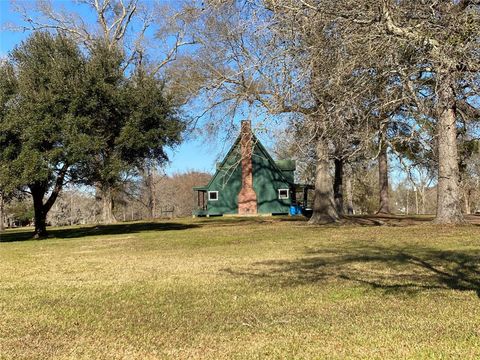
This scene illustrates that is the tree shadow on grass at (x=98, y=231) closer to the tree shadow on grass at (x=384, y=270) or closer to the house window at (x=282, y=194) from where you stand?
the house window at (x=282, y=194)

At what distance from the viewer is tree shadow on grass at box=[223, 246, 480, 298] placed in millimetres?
7699

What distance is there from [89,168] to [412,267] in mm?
15533

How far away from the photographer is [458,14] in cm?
469

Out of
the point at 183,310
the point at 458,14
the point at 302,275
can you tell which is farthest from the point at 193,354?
the point at 302,275

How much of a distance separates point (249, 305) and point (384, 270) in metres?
3.64

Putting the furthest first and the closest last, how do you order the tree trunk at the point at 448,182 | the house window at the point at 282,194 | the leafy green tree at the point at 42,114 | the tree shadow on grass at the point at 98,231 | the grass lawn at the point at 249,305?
the house window at the point at 282,194, the tree shadow on grass at the point at 98,231, the leafy green tree at the point at 42,114, the tree trunk at the point at 448,182, the grass lawn at the point at 249,305

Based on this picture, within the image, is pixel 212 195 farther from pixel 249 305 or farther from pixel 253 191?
pixel 249 305

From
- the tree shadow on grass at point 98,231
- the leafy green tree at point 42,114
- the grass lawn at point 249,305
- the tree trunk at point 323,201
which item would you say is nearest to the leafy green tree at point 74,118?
the leafy green tree at point 42,114

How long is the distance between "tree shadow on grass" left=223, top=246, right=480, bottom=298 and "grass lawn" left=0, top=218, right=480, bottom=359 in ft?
0.07

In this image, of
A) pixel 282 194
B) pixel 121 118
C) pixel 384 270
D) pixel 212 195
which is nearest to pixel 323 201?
pixel 121 118

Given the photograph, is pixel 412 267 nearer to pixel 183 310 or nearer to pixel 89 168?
pixel 183 310

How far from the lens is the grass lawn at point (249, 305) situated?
4566mm

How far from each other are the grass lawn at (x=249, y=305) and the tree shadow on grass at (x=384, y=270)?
21mm

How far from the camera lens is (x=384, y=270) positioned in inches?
360
